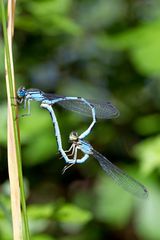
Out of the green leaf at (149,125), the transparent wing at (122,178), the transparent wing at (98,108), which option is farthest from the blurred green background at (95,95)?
the transparent wing at (122,178)

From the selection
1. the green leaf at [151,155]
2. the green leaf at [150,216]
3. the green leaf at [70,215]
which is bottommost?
the green leaf at [150,216]

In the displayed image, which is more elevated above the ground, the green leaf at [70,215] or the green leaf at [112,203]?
the green leaf at [70,215]

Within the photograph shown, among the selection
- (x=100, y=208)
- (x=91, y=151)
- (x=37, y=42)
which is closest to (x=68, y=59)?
(x=37, y=42)

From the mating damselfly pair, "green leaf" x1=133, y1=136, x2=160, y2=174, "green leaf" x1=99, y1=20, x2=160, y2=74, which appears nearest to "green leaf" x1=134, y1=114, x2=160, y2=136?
"green leaf" x1=99, y1=20, x2=160, y2=74

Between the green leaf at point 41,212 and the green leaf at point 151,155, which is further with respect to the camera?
the green leaf at point 151,155

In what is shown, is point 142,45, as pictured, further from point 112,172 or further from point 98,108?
point 112,172

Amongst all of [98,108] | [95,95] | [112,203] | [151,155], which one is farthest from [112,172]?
[95,95]

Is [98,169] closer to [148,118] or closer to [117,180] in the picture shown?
[148,118]

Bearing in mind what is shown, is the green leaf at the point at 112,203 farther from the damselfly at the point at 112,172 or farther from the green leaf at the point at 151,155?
the damselfly at the point at 112,172
